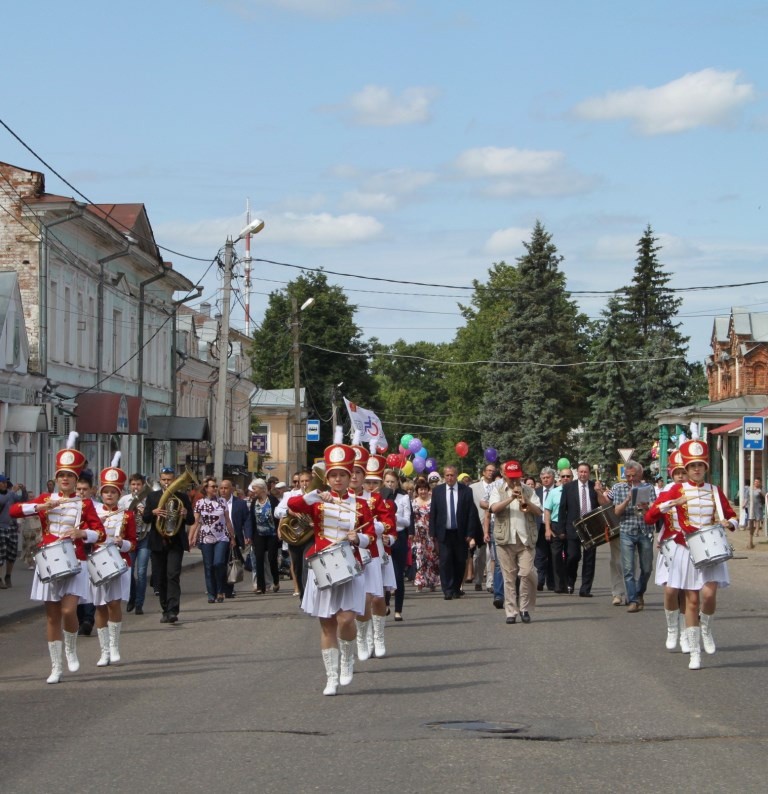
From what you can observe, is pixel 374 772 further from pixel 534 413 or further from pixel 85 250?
→ pixel 534 413

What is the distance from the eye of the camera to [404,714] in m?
9.49

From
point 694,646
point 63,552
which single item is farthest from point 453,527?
point 63,552

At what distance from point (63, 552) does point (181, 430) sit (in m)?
35.8

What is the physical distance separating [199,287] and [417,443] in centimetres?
881

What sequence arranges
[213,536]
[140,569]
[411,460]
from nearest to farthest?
[140,569] < [213,536] < [411,460]

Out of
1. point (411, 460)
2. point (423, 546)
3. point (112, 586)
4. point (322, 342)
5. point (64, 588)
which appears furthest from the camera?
point (322, 342)

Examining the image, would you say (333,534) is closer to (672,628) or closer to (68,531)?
(68,531)

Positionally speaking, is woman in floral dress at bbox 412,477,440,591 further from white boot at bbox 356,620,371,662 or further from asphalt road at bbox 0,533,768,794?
white boot at bbox 356,620,371,662

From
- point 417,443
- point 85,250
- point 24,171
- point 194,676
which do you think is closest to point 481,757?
point 194,676

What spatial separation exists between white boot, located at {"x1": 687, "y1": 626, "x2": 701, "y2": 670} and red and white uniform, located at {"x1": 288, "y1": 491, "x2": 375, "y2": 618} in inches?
113

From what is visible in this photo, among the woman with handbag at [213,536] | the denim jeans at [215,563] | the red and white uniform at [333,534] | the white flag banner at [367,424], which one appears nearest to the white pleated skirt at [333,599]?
the red and white uniform at [333,534]

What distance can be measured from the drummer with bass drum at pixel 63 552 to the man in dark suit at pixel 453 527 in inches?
336

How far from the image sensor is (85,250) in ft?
132

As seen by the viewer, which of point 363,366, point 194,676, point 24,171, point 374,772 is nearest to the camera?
point 374,772
